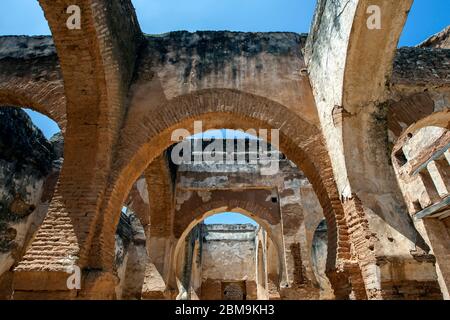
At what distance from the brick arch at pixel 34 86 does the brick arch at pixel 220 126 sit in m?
1.29

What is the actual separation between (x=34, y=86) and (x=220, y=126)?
9.95 feet

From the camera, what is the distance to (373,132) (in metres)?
3.89

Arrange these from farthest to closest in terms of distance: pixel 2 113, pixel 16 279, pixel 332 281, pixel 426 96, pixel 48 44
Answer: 1. pixel 2 113
2. pixel 48 44
3. pixel 426 96
4. pixel 332 281
5. pixel 16 279

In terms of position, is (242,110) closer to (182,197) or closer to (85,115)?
(85,115)

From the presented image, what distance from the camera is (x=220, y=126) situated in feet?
15.9

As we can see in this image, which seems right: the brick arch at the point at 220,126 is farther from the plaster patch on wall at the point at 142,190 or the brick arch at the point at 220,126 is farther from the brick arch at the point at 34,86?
the plaster patch on wall at the point at 142,190

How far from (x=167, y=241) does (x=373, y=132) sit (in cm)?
543

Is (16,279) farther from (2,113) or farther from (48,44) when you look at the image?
(2,113)

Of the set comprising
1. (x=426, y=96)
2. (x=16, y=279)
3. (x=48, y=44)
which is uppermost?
(x=48, y=44)

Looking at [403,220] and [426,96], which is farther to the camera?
[426,96]
